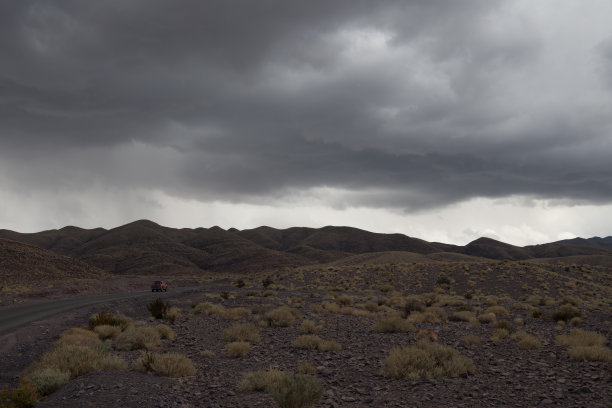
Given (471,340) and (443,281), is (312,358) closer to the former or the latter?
(471,340)

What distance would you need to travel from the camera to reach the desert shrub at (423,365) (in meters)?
10.4

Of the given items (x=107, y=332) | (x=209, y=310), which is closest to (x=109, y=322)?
(x=107, y=332)

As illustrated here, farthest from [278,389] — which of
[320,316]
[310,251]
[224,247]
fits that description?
[224,247]

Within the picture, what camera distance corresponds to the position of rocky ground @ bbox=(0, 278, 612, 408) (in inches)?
343

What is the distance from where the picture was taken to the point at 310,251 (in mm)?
157250

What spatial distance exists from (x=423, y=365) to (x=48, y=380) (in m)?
8.89

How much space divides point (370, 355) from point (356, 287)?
37.4 metres

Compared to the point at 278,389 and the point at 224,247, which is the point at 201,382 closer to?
the point at 278,389

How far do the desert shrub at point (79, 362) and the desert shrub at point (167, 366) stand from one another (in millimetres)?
567

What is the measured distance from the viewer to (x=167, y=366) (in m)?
10.7

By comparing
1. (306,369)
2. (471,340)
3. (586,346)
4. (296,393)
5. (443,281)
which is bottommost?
(306,369)

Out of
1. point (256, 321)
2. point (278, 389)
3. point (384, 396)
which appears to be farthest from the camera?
point (256, 321)

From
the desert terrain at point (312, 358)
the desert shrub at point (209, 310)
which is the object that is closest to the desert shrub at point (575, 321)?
the desert terrain at point (312, 358)

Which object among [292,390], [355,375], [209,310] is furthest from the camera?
[209,310]
